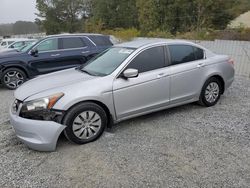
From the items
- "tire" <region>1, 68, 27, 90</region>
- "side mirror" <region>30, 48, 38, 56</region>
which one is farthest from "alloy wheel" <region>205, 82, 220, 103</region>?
"tire" <region>1, 68, 27, 90</region>

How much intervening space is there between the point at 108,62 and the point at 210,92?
7.36ft

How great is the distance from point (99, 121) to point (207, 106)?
251 cm

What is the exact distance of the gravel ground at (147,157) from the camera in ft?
9.46

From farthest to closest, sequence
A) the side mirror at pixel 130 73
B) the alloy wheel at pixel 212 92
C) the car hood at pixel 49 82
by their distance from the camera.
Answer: the alloy wheel at pixel 212 92
the side mirror at pixel 130 73
the car hood at pixel 49 82

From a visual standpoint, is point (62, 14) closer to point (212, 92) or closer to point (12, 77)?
point (12, 77)

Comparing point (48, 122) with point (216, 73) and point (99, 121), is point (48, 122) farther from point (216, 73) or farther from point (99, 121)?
point (216, 73)

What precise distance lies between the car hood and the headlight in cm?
17

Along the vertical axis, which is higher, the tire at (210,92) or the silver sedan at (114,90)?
the silver sedan at (114,90)

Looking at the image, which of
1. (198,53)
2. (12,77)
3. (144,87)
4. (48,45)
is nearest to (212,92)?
(198,53)

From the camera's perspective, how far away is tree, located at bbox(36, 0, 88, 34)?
130 ft

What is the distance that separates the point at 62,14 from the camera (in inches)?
1601

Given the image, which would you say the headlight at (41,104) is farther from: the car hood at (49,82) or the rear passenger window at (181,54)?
the rear passenger window at (181,54)

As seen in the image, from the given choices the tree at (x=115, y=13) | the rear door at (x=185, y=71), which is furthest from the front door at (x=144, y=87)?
the tree at (x=115, y=13)

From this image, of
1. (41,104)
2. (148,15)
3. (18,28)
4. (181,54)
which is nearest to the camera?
(41,104)
